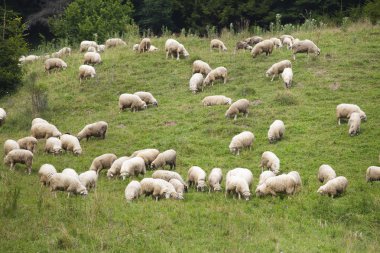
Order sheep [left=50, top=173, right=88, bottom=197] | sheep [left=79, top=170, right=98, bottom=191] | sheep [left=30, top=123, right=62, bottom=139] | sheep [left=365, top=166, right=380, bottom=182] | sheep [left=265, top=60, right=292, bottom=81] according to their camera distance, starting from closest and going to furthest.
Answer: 1. sheep [left=50, top=173, right=88, bottom=197]
2. sheep [left=365, top=166, right=380, bottom=182]
3. sheep [left=79, top=170, right=98, bottom=191]
4. sheep [left=30, top=123, right=62, bottom=139]
5. sheep [left=265, top=60, right=292, bottom=81]

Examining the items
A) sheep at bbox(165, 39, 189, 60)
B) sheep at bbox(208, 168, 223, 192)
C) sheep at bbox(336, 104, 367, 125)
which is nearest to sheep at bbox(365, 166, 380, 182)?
sheep at bbox(208, 168, 223, 192)

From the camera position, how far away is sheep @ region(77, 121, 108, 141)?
62.2ft

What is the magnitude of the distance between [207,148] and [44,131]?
5.58m

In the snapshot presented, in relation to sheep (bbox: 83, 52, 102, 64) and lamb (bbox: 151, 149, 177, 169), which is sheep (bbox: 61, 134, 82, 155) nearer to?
lamb (bbox: 151, 149, 177, 169)

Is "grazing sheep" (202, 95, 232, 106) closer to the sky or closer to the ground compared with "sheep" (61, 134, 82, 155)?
closer to the sky

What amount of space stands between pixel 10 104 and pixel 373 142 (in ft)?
50.5

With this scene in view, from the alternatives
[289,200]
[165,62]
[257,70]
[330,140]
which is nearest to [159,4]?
[165,62]

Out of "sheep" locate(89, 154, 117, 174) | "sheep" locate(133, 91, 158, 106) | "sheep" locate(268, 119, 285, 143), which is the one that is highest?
"sheep" locate(133, 91, 158, 106)

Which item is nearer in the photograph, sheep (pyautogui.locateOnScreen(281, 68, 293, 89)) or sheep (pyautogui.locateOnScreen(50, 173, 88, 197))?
sheep (pyautogui.locateOnScreen(50, 173, 88, 197))

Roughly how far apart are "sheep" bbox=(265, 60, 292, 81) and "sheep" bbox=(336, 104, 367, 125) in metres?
4.53

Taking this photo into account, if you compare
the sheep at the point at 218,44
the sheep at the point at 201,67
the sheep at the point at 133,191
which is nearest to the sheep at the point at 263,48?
the sheep at the point at 201,67

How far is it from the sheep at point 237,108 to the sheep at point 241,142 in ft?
7.42

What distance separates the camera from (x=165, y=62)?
26.0 m

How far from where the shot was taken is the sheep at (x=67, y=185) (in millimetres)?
13336
